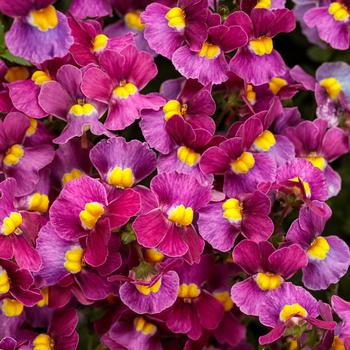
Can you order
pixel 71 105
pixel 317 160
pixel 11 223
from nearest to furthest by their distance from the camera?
pixel 11 223, pixel 71 105, pixel 317 160

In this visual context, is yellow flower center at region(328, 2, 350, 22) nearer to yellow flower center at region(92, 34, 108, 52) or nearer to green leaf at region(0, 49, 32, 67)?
yellow flower center at region(92, 34, 108, 52)

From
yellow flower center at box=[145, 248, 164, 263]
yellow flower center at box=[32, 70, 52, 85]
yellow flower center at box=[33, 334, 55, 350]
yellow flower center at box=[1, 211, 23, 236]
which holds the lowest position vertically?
yellow flower center at box=[33, 334, 55, 350]

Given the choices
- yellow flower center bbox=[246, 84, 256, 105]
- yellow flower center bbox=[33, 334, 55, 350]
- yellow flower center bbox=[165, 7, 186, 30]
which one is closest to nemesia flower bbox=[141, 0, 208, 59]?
yellow flower center bbox=[165, 7, 186, 30]

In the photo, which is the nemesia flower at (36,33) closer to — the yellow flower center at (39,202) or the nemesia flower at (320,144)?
the yellow flower center at (39,202)

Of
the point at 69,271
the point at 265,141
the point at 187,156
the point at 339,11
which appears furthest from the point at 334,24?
the point at 69,271

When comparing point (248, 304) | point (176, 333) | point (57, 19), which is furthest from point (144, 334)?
point (57, 19)

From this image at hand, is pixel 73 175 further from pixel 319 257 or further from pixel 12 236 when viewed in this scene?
pixel 319 257

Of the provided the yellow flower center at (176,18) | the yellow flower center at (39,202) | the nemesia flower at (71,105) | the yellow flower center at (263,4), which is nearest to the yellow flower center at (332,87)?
the yellow flower center at (263,4)

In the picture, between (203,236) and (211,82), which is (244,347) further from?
(211,82)
